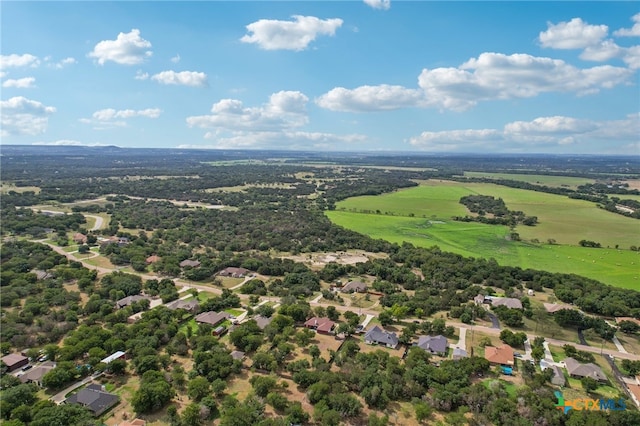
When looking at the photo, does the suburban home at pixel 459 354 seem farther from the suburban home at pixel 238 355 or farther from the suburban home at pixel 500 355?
the suburban home at pixel 238 355

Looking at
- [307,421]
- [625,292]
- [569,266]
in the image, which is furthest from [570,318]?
[307,421]

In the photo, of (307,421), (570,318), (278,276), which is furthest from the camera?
(278,276)

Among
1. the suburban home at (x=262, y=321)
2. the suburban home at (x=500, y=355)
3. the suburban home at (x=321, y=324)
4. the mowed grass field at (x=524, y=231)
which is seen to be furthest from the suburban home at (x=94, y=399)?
the mowed grass field at (x=524, y=231)

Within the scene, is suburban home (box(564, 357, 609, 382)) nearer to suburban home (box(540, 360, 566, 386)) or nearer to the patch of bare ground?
suburban home (box(540, 360, 566, 386))

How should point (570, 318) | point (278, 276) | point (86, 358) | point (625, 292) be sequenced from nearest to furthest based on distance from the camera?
point (86, 358) < point (570, 318) < point (625, 292) < point (278, 276)

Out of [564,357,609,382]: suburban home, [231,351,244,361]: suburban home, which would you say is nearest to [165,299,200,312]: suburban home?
[231,351,244,361]: suburban home

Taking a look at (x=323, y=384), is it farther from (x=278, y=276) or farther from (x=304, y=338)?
(x=278, y=276)
